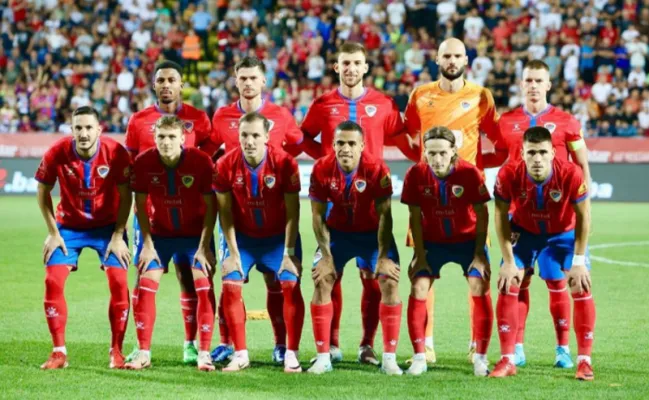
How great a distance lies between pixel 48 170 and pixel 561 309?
3717 mm

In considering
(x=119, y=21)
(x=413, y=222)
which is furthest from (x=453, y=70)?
(x=119, y=21)

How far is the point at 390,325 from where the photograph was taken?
7.45 m

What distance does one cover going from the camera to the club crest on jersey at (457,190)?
7.47 m

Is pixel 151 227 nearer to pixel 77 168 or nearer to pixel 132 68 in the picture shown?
pixel 77 168

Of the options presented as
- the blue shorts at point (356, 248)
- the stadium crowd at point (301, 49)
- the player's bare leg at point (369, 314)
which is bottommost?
the player's bare leg at point (369, 314)

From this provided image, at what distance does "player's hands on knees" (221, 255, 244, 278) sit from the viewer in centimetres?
753

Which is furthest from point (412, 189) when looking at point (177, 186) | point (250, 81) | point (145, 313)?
point (145, 313)

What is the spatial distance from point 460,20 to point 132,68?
25.1 ft

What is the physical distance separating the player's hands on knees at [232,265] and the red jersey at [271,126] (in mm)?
1054

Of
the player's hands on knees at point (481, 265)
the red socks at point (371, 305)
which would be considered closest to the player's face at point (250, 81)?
the red socks at point (371, 305)

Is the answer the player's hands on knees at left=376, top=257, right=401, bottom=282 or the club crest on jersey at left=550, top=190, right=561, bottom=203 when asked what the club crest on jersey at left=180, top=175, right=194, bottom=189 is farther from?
the club crest on jersey at left=550, top=190, right=561, bottom=203

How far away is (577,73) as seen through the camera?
76.0 ft

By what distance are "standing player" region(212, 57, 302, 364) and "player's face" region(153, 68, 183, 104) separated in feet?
1.21

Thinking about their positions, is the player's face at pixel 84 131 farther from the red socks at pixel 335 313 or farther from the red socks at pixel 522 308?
the red socks at pixel 522 308
